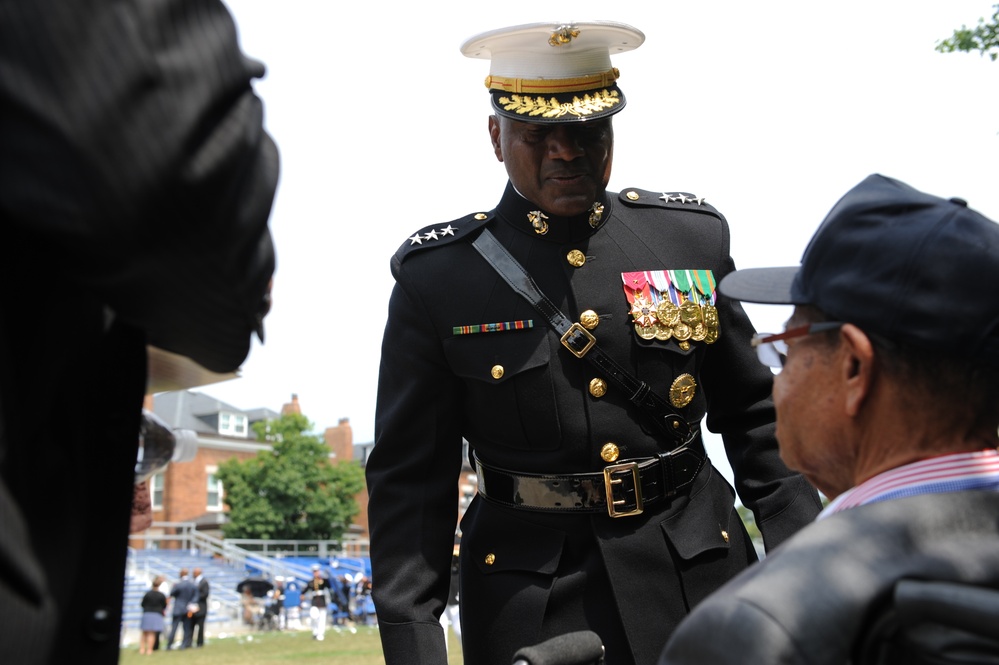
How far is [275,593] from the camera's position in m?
36.4

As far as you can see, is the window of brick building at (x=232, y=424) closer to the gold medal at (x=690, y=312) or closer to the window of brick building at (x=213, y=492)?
the window of brick building at (x=213, y=492)

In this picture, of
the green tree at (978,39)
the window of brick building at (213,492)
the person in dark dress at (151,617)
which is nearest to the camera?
the green tree at (978,39)

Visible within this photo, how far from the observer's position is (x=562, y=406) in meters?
3.91

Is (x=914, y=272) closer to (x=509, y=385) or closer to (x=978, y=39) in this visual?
(x=509, y=385)

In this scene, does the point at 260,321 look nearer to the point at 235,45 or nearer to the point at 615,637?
the point at 235,45

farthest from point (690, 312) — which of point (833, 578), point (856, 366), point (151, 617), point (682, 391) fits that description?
point (151, 617)

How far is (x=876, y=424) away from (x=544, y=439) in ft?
5.93

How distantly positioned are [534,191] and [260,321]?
7.78 ft

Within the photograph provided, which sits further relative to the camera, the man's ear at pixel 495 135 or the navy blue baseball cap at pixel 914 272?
the man's ear at pixel 495 135

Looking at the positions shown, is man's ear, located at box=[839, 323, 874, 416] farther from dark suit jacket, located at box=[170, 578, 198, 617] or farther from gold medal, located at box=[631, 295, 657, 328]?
dark suit jacket, located at box=[170, 578, 198, 617]

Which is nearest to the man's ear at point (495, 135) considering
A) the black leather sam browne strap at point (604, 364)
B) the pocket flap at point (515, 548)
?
the black leather sam browne strap at point (604, 364)

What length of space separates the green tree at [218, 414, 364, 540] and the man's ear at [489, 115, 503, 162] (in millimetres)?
54697

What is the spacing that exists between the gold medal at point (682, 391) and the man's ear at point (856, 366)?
Answer: 171 centimetres

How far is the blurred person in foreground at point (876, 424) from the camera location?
69.6 inches
